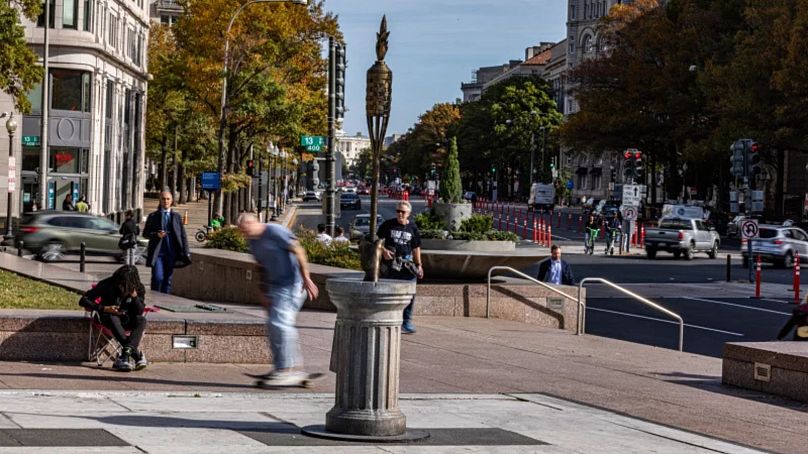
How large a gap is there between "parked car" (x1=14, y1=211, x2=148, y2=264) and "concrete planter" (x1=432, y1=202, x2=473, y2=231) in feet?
56.5

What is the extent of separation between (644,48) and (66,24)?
38759 millimetres

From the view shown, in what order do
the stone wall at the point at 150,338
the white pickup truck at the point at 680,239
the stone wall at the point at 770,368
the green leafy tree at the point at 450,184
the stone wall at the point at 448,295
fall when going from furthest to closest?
the white pickup truck at the point at 680,239 < the green leafy tree at the point at 450,184 < the stone wall at the point at 448,295 < the stone wall at the point at 770,368 < the stone wall at the point at 150,338

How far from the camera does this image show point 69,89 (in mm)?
60156

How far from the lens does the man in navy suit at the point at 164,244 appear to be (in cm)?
1934

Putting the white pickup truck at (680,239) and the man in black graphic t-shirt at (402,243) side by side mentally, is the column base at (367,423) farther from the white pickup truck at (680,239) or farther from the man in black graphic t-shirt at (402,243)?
the white pickup truck at (680,239)

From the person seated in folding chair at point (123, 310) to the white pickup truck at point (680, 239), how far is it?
41.7 metres

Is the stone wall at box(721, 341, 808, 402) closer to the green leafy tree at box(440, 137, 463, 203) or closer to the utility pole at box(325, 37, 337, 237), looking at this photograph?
the green leafy tree at box(440, 137, 463, 203)

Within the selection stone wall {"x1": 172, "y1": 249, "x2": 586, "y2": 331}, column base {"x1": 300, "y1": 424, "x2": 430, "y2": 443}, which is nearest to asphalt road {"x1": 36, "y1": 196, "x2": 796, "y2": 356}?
stone wall {"x1": 172, "y1": 249, "x2": 586, "y2": 331}

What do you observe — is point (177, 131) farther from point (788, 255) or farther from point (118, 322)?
point (118, 322)

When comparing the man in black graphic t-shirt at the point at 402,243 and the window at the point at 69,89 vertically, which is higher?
the window at the point at 69,89

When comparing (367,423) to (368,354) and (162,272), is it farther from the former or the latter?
(162,272)

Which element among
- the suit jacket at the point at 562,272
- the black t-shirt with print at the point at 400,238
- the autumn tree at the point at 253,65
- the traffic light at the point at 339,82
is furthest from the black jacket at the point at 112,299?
the autumn tree at the point at 253,65

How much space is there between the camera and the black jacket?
13.1 meters

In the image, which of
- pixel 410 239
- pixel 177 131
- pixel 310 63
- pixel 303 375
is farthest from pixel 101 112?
pixel 303 375
